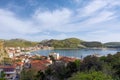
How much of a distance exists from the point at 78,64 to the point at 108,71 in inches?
184

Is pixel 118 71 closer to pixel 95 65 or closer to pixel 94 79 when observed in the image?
pixel 95 65

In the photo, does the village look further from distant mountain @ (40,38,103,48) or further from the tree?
distant mountain @ (40,38,103,48)

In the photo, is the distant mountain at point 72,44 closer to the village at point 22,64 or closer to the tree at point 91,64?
the village at point 22,64

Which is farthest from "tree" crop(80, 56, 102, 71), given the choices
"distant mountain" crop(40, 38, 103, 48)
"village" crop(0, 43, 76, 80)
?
"distant mountain" crop(40, 38, 103, 48)

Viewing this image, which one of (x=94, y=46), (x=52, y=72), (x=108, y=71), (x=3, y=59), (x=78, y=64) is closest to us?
(x=108, y=71)

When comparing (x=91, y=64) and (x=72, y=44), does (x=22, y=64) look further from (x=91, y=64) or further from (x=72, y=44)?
(x=72, y=44)

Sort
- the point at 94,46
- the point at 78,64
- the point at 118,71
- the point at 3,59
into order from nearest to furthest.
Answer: the point at 118,71
the point at 78,64
the point at 3,59
the point at 94,46

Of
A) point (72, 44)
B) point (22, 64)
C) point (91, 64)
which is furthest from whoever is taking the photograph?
point (72, 44)

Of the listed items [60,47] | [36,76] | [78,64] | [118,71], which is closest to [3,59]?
[36,76]

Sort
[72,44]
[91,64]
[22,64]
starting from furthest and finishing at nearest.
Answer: [72,44] → [22,64] → [91,64]

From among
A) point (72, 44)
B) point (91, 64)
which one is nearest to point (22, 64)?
point (91, 64)

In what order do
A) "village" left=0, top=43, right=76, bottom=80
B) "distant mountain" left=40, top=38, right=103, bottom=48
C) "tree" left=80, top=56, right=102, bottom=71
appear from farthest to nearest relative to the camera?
1. "distant mountain" left=40, top=38, right=103, bottom=48
2. "village" left=0, top=43, right=76, bottom=80
3. "tree" left=80, top=56, right=102, bottom=71

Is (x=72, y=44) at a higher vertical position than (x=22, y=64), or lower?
higher

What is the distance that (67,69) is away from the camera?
20016mm
